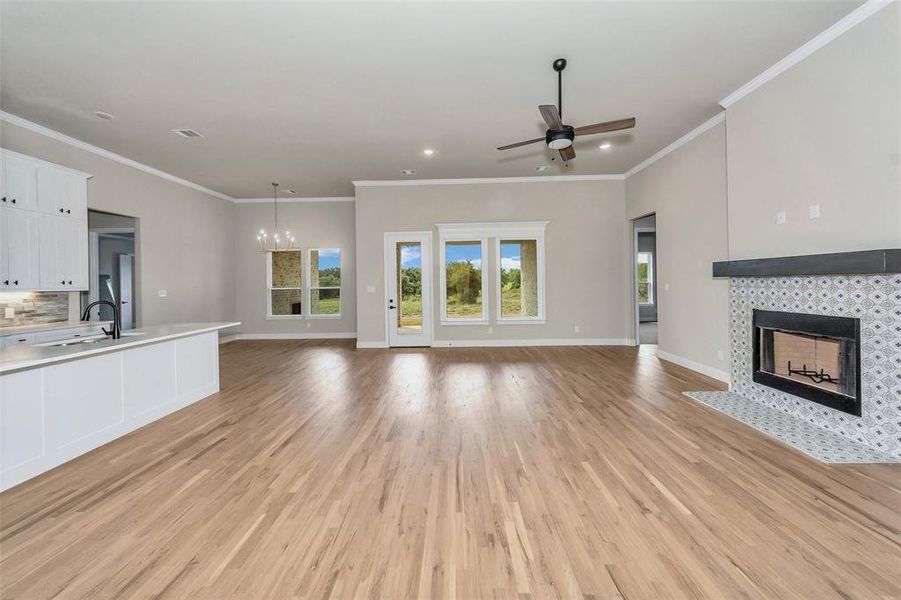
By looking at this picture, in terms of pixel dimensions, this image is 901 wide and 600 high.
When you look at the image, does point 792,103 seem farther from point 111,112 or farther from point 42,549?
point 111,112

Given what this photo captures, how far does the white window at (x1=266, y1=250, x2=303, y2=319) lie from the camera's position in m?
9.25

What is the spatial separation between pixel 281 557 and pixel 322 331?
780 centimetres

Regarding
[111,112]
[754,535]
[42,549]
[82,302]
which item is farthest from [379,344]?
[754,535]

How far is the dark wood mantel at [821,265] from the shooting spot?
261 centimetres

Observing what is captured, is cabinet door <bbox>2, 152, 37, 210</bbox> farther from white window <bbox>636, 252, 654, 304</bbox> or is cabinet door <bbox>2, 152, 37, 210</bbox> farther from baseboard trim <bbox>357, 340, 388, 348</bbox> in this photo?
white window <bbox>636, 252, 654, 304</bbox>

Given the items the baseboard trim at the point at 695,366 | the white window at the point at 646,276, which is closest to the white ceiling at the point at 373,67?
the baseboard trim at the point at 695,366

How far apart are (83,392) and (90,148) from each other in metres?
4.44

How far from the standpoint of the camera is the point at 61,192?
4.72 metres

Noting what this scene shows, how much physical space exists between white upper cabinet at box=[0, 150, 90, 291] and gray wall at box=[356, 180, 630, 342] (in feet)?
13.2

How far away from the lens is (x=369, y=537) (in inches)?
76.7

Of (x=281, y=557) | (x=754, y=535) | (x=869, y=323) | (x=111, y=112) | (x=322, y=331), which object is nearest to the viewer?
(x=281, y=557)

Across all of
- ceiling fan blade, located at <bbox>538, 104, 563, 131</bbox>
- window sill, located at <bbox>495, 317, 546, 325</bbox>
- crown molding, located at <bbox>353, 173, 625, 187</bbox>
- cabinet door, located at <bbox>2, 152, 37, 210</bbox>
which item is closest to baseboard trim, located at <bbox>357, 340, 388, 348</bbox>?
window sill, located at <bbox>495, 317, 546, 325</bbox>

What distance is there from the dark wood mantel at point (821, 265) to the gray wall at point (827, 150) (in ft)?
0.63

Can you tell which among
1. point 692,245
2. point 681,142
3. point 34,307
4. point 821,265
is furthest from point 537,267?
point 34,307
